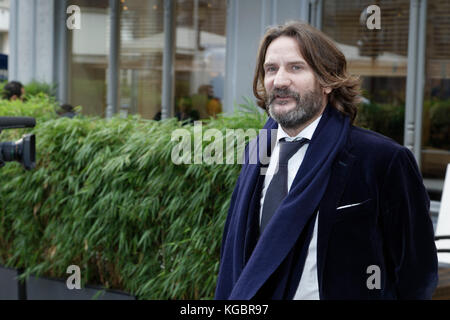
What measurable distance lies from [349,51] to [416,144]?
159 centimetres

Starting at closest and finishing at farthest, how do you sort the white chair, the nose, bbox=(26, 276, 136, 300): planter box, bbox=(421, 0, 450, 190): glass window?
the nose < the white chair < bbox=(26, 276, 136, 300): planter box < bbox=(421, 0, 450, 190): glass window

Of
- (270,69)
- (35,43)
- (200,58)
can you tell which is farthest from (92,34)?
(270,69)

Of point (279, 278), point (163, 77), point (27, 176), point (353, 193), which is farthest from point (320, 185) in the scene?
point (163, 77)

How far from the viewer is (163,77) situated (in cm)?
1031

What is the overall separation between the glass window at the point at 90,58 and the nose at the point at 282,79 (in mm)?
9412

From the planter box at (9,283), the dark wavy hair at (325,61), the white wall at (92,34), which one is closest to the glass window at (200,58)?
the white wall at (92,34)

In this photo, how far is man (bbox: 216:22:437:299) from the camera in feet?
5.98

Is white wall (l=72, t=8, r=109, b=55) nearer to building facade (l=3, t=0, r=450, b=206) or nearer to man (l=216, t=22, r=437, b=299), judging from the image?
building facade (l=3, t=0, r=450, b=206)

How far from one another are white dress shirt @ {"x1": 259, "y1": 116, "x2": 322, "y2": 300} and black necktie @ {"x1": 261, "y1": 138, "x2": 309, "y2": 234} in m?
0.01

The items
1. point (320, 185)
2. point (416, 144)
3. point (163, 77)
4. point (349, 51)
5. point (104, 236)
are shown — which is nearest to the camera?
point (320, 185)

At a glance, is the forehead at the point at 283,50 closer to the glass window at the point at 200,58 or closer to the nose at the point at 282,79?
the nose at the point at 282,79

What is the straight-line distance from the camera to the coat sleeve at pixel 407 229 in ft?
6.07

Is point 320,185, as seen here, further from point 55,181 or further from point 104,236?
point 55,181

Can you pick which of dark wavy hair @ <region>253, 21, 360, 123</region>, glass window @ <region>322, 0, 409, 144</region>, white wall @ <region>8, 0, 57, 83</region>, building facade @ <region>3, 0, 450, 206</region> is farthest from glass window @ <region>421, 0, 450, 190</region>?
white wall @ <region>8, 0, 57, 83</region>
